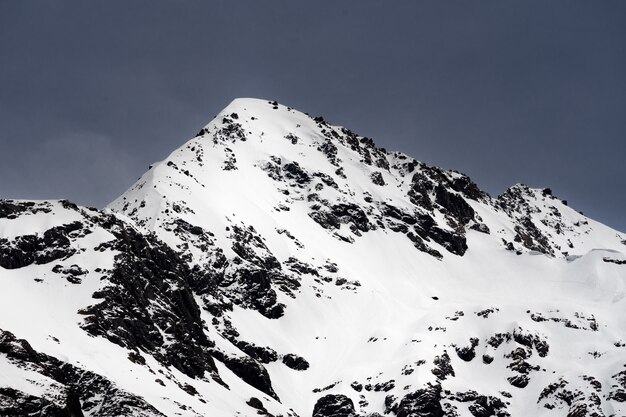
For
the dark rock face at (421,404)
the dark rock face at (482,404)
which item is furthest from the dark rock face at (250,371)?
the dark rock face at (482,404)

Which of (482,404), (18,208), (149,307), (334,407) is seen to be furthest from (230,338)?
(482,404)

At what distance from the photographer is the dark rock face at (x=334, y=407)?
15612 cm

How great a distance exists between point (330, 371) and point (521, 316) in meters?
53.7

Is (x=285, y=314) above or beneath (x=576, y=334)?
beneath

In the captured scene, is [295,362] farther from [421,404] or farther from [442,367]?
[442,367]

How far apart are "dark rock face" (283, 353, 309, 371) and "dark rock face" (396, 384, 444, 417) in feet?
79.3

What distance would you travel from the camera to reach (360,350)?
182 meters

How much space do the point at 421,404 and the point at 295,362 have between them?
29563 mm

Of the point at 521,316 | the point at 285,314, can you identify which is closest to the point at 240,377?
the point at 285,314

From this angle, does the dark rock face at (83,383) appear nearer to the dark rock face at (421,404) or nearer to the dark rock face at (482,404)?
the dark rock face at (421,404)

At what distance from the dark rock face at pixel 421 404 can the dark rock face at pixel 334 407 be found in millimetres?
10121

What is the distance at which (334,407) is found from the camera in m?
157

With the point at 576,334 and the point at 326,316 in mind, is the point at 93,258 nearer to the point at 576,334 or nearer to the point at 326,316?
the point at 326,316

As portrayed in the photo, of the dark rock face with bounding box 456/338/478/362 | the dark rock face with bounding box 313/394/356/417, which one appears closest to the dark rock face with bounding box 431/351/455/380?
the dark rock face with bounding box 456/338/478/362
